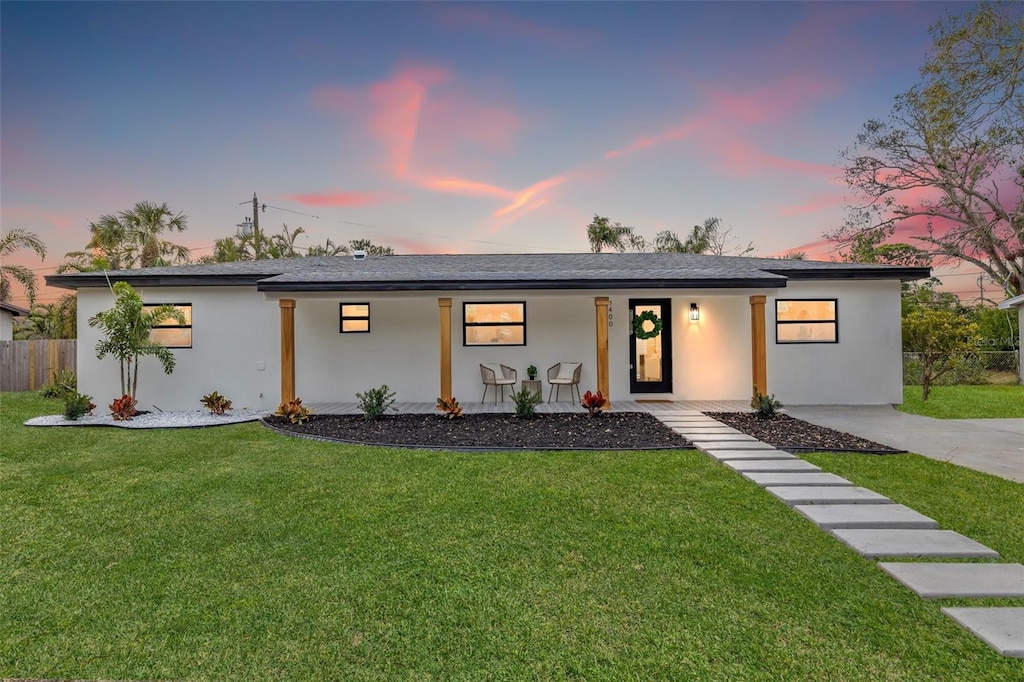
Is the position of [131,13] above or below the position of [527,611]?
above

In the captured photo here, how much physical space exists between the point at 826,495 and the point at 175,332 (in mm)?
10980

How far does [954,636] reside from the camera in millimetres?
2090

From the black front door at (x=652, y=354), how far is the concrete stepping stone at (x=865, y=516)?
6.11m

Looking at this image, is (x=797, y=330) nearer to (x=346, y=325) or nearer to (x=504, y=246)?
(x=346, y=325)

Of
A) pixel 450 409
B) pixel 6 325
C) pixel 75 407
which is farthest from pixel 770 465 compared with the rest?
pixel 6 325

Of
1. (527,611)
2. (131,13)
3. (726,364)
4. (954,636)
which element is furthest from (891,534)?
(131,13)

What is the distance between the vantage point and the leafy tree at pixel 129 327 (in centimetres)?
818

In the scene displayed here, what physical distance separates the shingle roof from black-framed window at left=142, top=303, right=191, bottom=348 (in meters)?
0.56

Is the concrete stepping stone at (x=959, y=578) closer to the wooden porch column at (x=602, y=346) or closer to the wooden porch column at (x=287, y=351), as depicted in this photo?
the wooden porch column at (x=602, y=346)

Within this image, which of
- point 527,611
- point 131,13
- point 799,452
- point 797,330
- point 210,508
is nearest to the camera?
point 527,611

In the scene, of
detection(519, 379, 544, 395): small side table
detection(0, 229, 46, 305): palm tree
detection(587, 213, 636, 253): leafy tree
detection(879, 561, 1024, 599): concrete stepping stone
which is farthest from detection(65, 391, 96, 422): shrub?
detection(587, 213, 636, 253): leafy tree

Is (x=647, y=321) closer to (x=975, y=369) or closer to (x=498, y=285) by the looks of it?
(x=498, y=285)

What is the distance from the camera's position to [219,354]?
9.27 meters

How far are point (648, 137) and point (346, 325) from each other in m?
9.50
